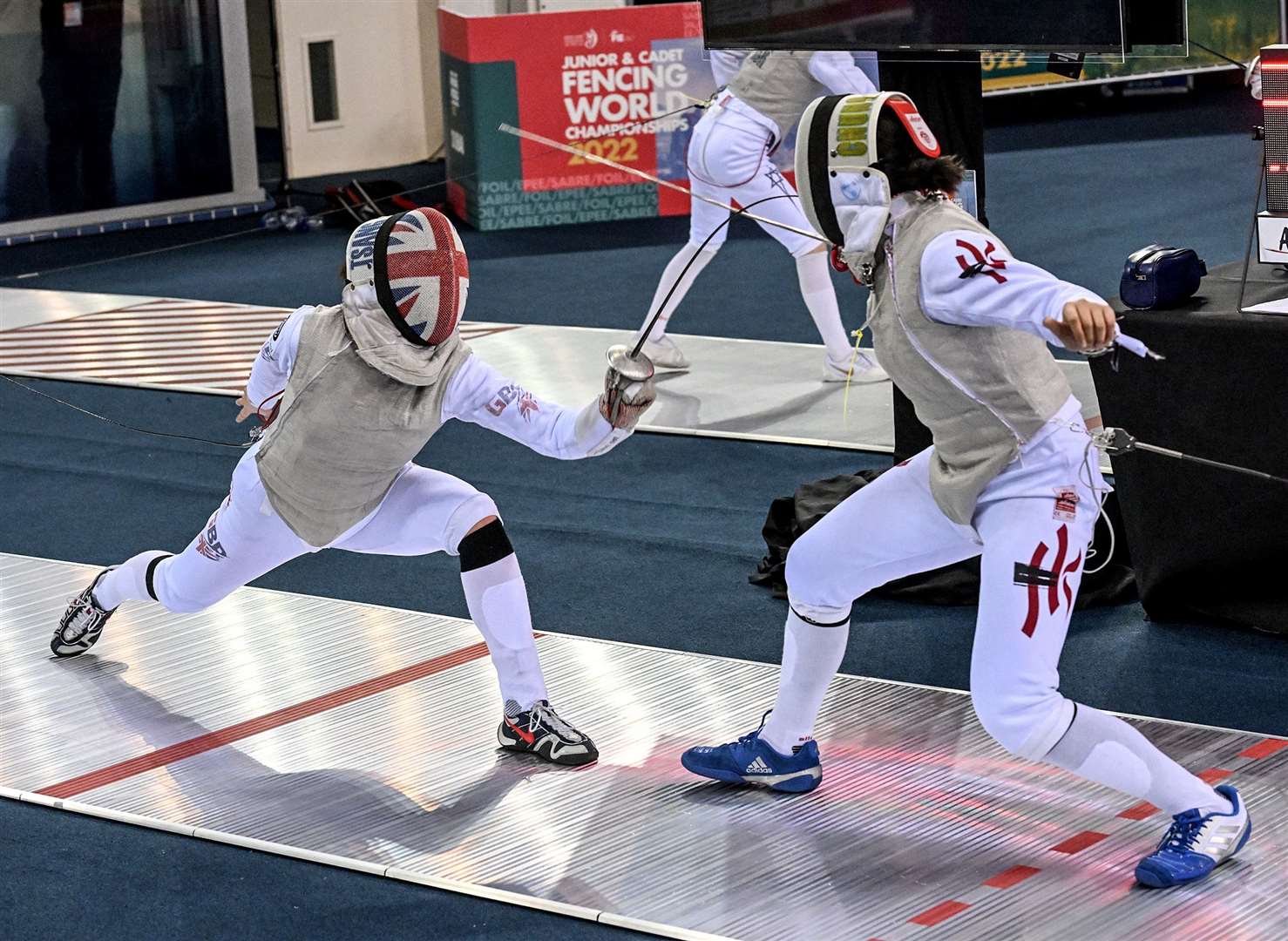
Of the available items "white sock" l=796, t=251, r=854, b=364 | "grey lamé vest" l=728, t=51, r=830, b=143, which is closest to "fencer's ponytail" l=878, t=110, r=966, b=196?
"grey lamé vest" l=728, t=51, r=830, b=143

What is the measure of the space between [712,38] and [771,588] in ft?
4.28

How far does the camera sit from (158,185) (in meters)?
9.40

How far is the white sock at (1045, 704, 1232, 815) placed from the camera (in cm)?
267

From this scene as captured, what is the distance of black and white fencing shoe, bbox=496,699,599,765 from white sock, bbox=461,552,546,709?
20 mm

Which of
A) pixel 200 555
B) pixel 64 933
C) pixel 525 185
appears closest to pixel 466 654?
pixel 200 555

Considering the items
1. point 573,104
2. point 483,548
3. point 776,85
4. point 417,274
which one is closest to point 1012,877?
point 483,548

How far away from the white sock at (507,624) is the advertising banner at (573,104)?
18.2ft

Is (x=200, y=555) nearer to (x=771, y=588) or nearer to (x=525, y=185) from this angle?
(x=771, y=588)

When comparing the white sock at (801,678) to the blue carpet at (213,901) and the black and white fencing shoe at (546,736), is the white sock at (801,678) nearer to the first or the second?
the black and white fencing shoe at (546,736)

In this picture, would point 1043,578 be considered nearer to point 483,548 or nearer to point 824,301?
point 483,548

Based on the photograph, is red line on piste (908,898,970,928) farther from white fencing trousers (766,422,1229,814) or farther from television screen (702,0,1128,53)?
television screen (702,0,1128,53)

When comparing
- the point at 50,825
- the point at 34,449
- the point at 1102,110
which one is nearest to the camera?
the point at 50,825

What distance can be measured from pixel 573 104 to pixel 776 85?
329 cm

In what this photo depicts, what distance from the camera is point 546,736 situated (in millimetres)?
3324
